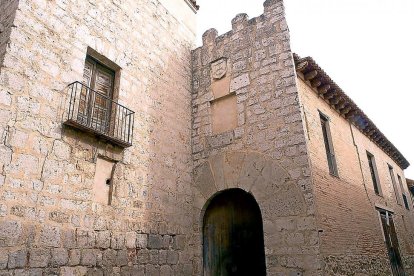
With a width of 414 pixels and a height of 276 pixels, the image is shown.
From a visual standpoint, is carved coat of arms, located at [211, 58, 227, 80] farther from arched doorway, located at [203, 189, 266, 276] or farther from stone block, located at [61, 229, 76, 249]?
stone block, located at [61, 229, 76, 249]

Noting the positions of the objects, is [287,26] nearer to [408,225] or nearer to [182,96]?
[182,96]

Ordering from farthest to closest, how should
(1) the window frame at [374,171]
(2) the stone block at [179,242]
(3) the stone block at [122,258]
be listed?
(1) the window frame at [374,171]
(2) the stone block at [179,242]
(3) the stone block at [122,258]

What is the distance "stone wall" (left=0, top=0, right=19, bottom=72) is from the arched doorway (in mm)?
3937

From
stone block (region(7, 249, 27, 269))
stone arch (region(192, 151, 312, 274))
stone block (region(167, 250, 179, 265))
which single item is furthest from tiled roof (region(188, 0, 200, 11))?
stone block (region(7, 249, 27, 269))

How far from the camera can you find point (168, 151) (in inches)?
219

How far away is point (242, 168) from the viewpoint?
5.36 meters

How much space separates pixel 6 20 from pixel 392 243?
31.6ft

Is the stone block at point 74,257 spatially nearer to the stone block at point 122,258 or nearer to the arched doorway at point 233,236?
the stone block at point 122,258

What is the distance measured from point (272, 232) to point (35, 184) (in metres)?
3.33

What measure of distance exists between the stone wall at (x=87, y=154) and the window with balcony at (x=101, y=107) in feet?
0.51

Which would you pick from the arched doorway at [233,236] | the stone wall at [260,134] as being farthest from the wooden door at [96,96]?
the arched doorway at [233,236]

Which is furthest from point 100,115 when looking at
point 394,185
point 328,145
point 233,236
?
point 394,185

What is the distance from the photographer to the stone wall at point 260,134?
456 centimetres

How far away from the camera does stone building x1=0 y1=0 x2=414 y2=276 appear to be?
3525mm
